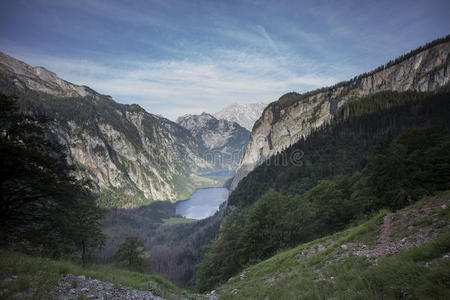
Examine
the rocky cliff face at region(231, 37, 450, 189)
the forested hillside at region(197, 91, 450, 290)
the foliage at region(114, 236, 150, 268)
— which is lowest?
the foliage at region(114, 236, 150, 268)

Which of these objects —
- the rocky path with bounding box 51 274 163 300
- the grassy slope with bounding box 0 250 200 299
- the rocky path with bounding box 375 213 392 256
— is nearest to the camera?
the grassy slope with bounding box 0 250 200 299

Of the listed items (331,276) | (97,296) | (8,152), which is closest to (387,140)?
(331,276)

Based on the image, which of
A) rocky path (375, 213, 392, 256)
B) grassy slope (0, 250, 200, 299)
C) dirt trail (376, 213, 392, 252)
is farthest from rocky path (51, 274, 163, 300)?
dirt trail (376, 213, 392, 252)

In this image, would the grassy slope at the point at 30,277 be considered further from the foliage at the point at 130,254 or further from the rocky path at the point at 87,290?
the foliage at the point at 130,254

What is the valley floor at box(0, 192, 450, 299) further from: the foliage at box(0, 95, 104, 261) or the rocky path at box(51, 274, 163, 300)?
the foliage at box(0, 95, 104, 261)

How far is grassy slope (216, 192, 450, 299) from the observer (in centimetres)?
494

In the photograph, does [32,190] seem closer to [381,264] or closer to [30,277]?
[30,277]

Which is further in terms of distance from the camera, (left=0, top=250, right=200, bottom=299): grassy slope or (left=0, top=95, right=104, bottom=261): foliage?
(left=0, top=95, right=104, bottom=261): foliage

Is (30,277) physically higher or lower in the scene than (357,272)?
higher

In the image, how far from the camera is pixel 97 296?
6.75m

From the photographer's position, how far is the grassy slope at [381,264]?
16.2 ft

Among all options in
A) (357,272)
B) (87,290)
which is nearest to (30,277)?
(87,290)

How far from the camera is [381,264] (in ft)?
22.8

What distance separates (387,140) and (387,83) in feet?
427
